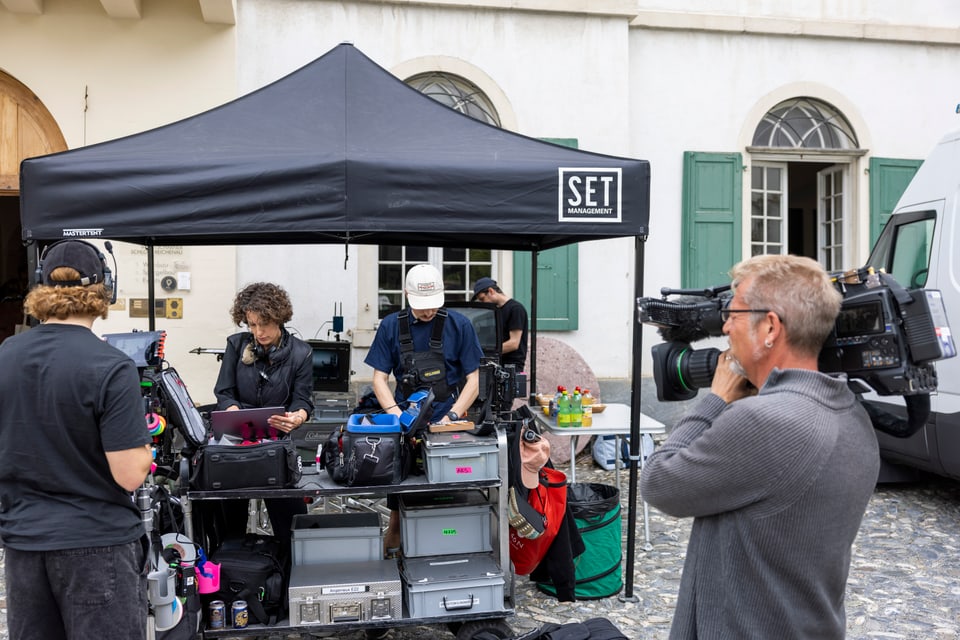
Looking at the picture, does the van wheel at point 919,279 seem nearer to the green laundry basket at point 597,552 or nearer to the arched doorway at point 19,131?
the green laundry basket at point 597,552

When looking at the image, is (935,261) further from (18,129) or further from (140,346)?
(18,129)

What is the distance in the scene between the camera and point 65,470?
239cm

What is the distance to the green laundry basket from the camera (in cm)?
462

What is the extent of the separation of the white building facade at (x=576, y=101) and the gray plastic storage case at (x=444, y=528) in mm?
4289

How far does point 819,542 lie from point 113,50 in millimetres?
8067

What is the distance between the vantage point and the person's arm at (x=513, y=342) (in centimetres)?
709

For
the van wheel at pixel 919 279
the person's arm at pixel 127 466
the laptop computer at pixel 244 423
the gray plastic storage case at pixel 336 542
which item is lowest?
the gray plastic storage case at pixel 336 542

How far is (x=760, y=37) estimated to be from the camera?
9.20 m

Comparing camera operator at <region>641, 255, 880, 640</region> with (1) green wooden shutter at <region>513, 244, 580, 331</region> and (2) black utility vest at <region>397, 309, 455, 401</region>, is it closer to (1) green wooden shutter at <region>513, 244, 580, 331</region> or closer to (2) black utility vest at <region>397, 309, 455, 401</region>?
(2) black utility vest at <region>397, 309, 455, 401</region>

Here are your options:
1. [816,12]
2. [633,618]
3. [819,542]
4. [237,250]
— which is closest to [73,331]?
[819,542]

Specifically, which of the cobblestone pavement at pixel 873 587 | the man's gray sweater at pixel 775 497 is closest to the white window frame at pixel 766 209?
the cobblestone pavement at pixel 873 587

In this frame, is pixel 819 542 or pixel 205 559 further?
pixel 205 559

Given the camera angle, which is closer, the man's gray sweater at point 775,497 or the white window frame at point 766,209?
the man's gray sweater at point 775,497

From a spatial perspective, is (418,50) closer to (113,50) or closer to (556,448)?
(113,50)
